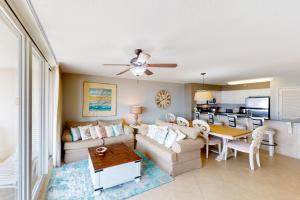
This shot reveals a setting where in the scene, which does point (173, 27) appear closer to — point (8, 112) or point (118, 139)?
point (8, 112)

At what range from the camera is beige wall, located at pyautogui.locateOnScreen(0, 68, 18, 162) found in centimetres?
133

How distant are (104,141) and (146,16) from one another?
10.3 ft

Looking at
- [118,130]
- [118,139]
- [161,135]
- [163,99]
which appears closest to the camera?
[161,135]

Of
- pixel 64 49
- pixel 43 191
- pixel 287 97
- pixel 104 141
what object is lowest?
pixel 43 191

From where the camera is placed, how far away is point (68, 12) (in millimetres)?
1298

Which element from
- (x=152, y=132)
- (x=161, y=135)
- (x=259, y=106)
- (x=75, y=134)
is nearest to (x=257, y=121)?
(x=259, y=106)

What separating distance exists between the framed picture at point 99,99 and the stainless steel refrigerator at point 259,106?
539 cm

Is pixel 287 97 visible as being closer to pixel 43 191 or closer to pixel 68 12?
pixel 68 12

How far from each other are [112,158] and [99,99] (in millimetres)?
2383

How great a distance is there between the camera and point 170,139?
3.06 meters

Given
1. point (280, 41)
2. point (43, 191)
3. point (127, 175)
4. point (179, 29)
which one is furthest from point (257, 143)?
point (43, 191)

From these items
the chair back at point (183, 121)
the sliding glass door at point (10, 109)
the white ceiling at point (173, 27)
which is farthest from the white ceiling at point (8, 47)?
the chair back at point (183, 121)

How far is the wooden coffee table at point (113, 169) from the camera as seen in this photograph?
2252 millimetres

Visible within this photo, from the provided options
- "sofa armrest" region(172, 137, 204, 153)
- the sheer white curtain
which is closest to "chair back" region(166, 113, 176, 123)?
"sofa armrest" region(172, 137, 204, 153)
